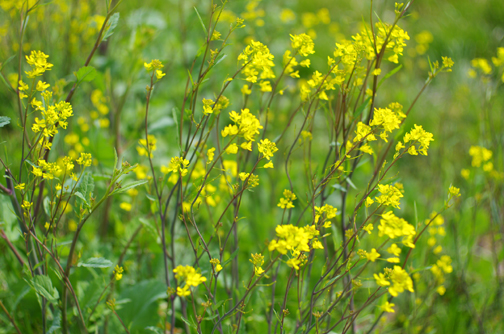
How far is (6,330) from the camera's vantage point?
5.65 ft

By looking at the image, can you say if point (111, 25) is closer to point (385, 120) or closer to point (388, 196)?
point (385, 120)

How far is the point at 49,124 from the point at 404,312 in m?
2.26

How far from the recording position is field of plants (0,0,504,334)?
4.12ft

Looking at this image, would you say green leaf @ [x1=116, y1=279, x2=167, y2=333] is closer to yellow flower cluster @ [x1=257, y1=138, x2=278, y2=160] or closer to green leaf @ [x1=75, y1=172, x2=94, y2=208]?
green leaf @ [x1=75, y1=172, x2=94, y2=208]

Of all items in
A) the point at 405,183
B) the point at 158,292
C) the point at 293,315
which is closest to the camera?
the point at 158,292

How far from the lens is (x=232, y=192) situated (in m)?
1.46

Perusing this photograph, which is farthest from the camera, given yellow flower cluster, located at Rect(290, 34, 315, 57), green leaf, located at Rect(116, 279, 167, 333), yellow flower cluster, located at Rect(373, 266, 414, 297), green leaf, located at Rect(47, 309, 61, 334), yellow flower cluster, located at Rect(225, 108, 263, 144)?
green leaf, located at Rect(116, 279, 167, 333)

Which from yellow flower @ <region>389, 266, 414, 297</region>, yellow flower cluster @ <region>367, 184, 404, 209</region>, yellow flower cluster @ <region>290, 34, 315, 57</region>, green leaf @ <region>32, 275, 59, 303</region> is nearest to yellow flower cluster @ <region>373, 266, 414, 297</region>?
yellow flower @ <region>389, 266, 414, 297</region>

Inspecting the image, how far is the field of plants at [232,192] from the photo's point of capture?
4.12ft

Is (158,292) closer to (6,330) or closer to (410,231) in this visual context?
(6,330)

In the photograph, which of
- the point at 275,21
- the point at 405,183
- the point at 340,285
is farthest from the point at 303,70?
the point at 340,285

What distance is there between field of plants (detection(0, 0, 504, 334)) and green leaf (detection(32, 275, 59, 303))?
30mm

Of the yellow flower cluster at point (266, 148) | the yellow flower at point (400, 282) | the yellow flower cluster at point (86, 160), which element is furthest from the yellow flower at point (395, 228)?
the yellow flower cluster at point (86, 160)

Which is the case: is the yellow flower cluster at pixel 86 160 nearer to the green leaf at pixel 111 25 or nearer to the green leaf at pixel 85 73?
the green leaf at pixel 85 73
